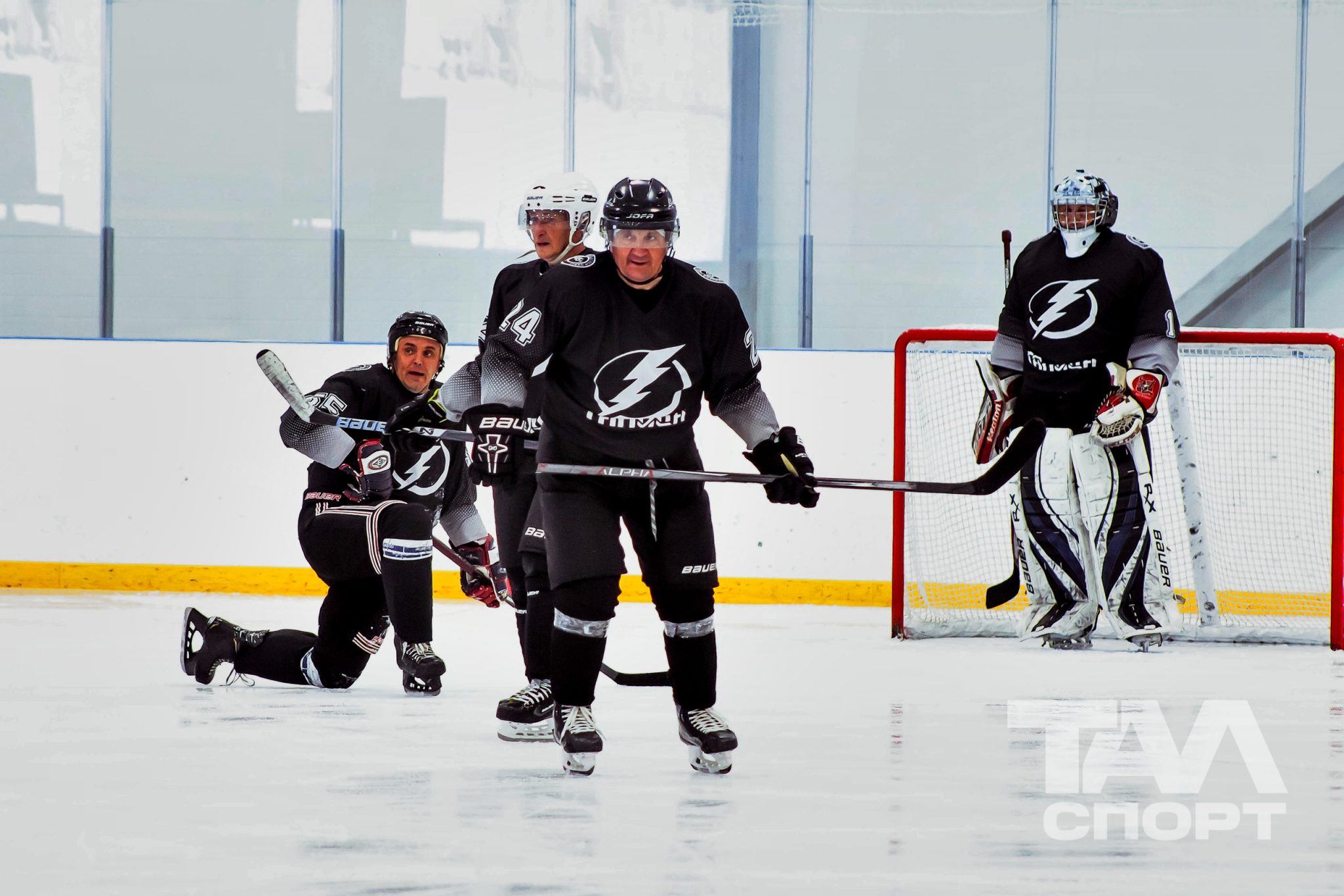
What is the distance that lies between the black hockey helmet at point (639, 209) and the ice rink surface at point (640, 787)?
2.91 ft

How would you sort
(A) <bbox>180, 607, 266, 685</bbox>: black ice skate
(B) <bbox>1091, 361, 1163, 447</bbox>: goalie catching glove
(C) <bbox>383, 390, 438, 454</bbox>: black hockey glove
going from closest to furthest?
(C) <bbox>383, 390, 438, 454</bbox>: black hockey glove
(A) <bbox>180, 607, 266, 685</bbox>: black ice skate
(B) <bbox>1091, 361, 1163, 447</bbox>: goalie catching glove

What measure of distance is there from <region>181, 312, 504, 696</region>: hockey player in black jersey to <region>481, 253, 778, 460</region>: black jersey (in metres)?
0.69

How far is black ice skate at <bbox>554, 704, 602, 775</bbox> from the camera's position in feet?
8.15

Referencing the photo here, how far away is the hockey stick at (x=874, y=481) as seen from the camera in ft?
8.21

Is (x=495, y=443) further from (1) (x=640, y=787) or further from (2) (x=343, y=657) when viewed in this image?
(2) (x=343, y=657)

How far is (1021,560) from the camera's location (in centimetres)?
444

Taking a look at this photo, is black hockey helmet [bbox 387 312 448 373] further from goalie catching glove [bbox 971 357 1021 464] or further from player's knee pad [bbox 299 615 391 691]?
goalie catching glove [bbox 971 357 1021 464]

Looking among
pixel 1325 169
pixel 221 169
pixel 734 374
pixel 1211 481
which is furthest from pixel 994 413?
pixel 221 169

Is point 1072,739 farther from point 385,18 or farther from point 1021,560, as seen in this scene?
point 385,18

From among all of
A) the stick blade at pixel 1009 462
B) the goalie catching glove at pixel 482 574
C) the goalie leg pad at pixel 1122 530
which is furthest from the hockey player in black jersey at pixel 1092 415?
the goalie catching glove at pixel 482 574

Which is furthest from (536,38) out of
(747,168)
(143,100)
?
(143,100)

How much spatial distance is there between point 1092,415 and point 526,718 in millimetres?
2114

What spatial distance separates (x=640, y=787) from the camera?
7.94 feet

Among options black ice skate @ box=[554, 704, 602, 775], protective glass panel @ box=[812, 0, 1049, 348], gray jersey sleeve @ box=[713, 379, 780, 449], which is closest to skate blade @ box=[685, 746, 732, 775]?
black ice skate @ box=[554, 704, 602, 775]
